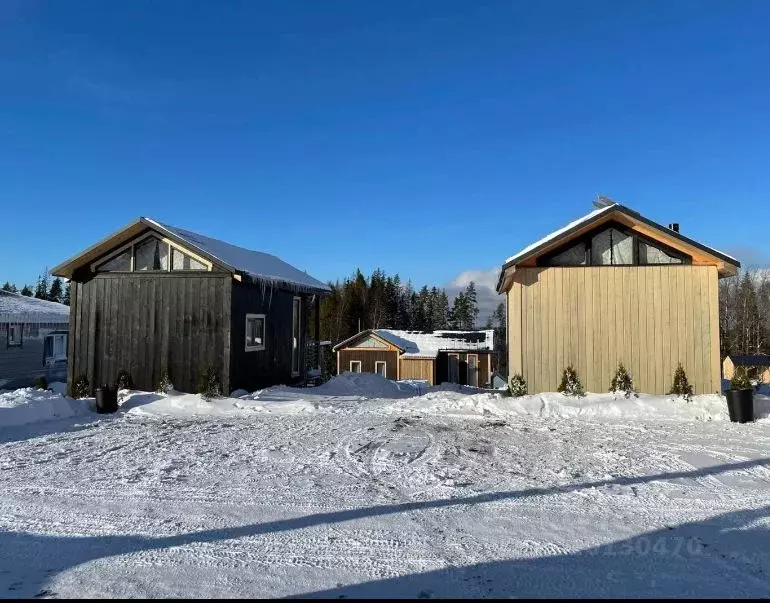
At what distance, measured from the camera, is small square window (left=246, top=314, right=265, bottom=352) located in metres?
12.7

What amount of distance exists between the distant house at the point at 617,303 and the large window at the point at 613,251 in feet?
0.07

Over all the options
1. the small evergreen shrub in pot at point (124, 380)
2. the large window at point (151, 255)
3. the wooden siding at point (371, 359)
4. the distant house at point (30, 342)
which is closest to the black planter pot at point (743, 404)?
the large window at point (151, 255)

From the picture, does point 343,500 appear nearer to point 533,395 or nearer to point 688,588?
point 688,588

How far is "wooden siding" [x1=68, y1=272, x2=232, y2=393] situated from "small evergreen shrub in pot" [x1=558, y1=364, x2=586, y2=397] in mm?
7112

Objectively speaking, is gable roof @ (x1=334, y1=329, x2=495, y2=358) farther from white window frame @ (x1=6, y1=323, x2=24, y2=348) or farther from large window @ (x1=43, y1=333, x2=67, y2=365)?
white window frame @ (x1=6, y1=323, x2=24, y2=348)

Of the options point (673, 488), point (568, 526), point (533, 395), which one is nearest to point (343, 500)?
point (568, 526)

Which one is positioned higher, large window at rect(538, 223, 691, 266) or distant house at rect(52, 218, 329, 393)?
large window at rect(538, 223, 691, 266)

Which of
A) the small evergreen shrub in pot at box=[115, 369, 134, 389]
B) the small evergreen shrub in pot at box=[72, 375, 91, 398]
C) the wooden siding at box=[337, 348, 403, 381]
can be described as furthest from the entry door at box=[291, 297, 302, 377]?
the wooden siding at box=[337, 348, 403, 381]

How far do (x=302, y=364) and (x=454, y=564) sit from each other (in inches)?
493

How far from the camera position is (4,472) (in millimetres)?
6086

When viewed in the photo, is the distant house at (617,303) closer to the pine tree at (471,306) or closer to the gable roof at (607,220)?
the gable roof at (607,220)

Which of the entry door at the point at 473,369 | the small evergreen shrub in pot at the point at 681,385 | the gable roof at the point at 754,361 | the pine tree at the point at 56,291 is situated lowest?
the entry door at the point at 473,369

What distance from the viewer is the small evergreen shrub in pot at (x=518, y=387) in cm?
1117

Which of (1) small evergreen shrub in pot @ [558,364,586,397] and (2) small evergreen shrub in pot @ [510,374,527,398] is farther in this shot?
(2) small evergreen shrub in pot @ [510,374,527,398]
